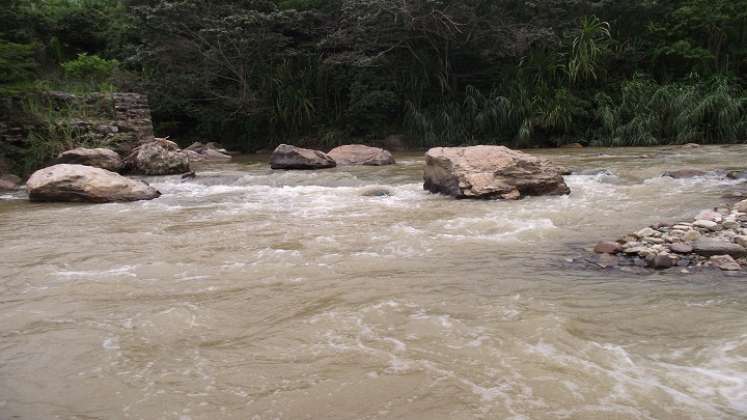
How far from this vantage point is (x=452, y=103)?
1731 centimetres

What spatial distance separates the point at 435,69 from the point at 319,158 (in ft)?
24.1

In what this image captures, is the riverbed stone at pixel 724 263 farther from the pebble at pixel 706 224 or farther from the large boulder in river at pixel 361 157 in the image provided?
the large boulder in river at pixel 361 157

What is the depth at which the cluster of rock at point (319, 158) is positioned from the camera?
36.7 ft

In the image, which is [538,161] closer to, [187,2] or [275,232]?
[275,232]

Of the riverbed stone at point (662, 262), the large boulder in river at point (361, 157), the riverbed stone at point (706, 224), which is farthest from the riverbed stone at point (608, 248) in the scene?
the large boulder in river at point (361, 157)

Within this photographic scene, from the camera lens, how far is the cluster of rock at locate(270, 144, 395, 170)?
1119 centimetres

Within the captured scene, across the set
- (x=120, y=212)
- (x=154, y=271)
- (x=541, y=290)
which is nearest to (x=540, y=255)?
(x=541, y=290)

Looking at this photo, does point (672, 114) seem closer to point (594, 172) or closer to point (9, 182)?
point (594, 172)

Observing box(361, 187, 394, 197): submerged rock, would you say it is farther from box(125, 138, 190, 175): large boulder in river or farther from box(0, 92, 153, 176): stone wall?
box(0, 92, 153, 176): stone wall

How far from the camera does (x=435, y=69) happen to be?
17391 millimetres

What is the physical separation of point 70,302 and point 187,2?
14019 millimetres

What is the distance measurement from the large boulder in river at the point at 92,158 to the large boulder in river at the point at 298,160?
2.79m

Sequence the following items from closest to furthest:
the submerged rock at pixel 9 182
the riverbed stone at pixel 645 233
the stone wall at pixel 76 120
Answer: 1. the riverbed stone at pixel 645 233
2. the submerged rock at pixel 9 182
3. the stone wall at pixel 76 120

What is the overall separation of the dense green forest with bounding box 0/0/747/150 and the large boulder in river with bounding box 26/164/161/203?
18.2 feet
